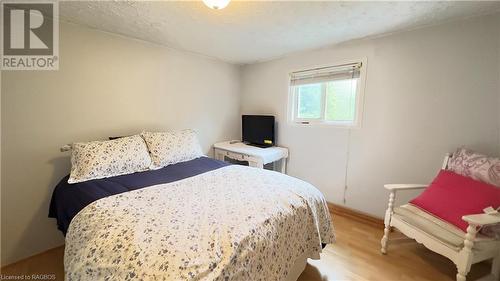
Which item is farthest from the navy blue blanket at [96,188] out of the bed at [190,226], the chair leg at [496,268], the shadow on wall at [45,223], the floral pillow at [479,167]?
the chair leg at [496,268]

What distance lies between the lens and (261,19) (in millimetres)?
1903

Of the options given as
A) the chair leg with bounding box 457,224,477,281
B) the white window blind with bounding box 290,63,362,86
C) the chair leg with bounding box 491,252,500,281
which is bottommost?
the chair leg with bounding box 491,252,500,281

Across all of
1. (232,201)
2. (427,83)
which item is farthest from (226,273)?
(427,83)

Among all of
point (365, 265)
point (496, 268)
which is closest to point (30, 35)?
point (365, 265)

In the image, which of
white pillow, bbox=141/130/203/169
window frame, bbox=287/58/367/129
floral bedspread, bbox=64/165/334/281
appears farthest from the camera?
window frame, bbox=287/58/367/129

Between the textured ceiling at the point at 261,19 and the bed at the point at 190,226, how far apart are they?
1374 mm

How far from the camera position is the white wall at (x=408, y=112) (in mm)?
1828

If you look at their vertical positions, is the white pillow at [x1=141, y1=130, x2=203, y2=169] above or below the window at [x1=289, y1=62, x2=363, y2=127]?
below

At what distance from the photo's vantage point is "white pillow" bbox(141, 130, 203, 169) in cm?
216

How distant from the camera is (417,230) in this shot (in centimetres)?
167

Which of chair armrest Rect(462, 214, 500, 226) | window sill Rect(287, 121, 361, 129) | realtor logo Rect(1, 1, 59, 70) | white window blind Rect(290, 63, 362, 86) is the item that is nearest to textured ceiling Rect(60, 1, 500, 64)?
realtor logo Rect(1, 1, 59, 70)

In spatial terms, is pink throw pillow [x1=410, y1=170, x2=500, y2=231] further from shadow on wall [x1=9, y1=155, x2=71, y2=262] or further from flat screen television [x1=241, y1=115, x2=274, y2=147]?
shadow on wall [x1=9, y1=155, x2=71, y2=262]

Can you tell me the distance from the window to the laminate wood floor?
1334mm

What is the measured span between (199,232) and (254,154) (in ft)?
5.79
